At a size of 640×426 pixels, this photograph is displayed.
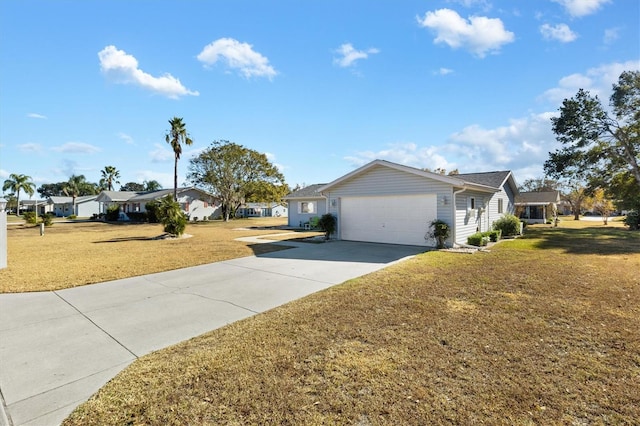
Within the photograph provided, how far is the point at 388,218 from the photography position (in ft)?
45.2

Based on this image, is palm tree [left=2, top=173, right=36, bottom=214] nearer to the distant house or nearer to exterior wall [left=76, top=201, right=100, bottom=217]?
exterior wall [left=76, top=201, right=100, bottom=217]

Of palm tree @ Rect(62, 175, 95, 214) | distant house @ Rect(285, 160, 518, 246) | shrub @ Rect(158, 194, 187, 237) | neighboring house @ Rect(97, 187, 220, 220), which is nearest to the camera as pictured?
distant house @ Rect(285, 160, 518, 246)

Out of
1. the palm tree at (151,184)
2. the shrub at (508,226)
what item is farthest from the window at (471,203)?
the palm tree at (151,184)

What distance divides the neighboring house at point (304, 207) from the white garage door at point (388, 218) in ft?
26.9

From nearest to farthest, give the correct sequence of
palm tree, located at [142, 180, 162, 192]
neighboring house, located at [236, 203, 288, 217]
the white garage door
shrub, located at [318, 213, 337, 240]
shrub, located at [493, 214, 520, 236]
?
the white garage door
shrub, located at [318, 213, 337, 240]
shrub, located at [493, 214, 520, 236]
neighboring house, located at [236, 203, 288, 217]
palm tree, located at [142, 180, 162, 192]

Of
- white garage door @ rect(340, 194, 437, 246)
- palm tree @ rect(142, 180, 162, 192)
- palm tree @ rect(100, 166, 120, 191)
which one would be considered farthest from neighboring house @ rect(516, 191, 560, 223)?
palm tree @ rect(142, 180, 162, 192)

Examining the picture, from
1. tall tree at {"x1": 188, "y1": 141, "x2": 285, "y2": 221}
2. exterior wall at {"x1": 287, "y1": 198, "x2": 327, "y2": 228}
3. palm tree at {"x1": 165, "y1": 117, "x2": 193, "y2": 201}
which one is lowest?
exterior wall at {"x1": 287, "y1": 198, "x2": 327, "y2": 228}

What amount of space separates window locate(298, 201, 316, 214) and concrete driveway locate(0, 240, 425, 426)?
15.2m

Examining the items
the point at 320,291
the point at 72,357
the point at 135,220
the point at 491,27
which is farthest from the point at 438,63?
the point at 135,220

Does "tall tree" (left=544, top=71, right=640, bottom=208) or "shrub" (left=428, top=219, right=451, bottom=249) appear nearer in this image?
"shrub" (left=428, top=219, right=451, bottom=249)

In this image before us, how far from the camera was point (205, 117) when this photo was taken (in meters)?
18.5

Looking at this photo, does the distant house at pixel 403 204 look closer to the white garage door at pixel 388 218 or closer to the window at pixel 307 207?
the white garage door at pixel 388 218

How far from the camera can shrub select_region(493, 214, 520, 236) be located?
16.7m

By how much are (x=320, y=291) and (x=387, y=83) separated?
13.0 metres
